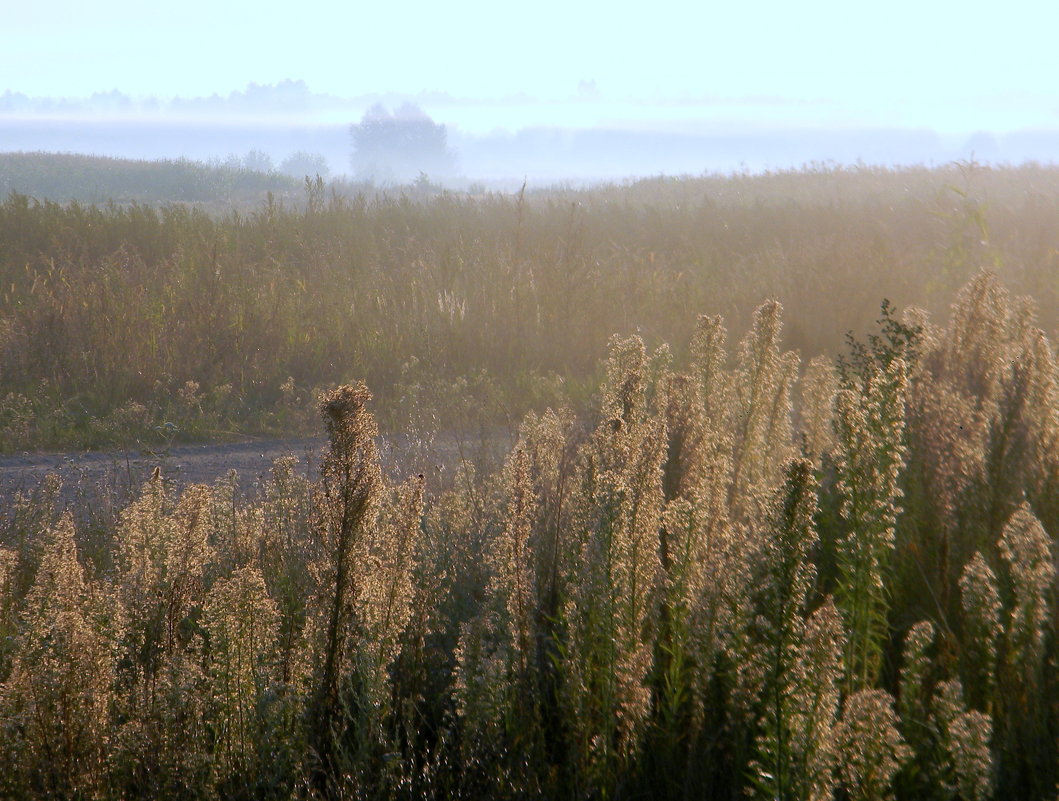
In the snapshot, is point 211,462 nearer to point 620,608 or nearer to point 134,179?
point 620,608

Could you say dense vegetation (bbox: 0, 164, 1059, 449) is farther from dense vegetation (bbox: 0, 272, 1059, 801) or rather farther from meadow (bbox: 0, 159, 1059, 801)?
dense vegetation (bbox: 0, 272, 1059, 801)

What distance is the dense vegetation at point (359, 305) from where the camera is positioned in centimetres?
787

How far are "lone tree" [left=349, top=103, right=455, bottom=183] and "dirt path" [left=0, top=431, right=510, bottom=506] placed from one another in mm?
117836

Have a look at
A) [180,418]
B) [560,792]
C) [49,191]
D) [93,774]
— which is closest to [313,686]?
[93,774]

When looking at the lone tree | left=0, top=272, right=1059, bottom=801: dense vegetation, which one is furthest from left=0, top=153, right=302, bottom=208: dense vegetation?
the lone tree

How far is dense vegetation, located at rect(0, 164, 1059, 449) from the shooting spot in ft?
25.8

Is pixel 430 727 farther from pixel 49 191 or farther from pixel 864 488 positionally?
pixel 49 191

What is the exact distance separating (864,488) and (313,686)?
132cm

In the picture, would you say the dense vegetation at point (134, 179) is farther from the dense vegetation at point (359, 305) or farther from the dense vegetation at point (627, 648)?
the dense vegetation at point (627, 648)

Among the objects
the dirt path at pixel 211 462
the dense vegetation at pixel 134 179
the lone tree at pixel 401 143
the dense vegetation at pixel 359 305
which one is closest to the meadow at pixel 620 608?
the dirt path at pixel 211 462

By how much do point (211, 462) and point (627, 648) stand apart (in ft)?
17.2

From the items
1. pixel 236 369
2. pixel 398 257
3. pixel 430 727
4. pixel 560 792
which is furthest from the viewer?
pixel 398 257

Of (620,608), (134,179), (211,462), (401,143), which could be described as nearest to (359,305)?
(211,462)

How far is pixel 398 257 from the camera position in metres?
11.9
